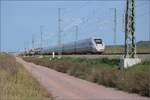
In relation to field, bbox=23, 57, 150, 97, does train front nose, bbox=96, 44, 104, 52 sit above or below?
above

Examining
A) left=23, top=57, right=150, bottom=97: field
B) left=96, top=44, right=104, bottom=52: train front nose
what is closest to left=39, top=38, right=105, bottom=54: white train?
left=96, top=44, right=104, bottom=52: train front nose

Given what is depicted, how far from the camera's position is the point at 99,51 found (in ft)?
241

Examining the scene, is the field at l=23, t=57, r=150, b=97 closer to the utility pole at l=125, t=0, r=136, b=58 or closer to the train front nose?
the utility pole at l=125, t=0, r=136, b=58

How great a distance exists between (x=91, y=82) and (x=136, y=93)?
32.1 ft

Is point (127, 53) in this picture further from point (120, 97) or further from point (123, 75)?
point (120, 97)

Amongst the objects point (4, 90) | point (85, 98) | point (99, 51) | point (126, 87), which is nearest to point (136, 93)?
point (126, 87)

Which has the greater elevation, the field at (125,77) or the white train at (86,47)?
the white train at (86,47)

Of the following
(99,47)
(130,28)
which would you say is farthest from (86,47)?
(130,28)

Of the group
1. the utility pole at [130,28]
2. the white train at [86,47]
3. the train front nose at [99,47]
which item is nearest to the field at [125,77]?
the utility pole at [130,28]

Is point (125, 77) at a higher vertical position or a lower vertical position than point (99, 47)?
lower

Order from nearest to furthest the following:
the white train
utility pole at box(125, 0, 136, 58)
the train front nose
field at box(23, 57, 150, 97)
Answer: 1. field at box(23, 57, 150, 97)
2. utility pole at box(125, 0, 136, 58)
3. the train front nose
4. the white train

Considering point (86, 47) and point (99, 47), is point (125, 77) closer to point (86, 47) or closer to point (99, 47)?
point (99, 47)

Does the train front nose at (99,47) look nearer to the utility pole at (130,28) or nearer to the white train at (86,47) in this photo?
the white train at (86,47)

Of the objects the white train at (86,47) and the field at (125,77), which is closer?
the field at (125,77)
